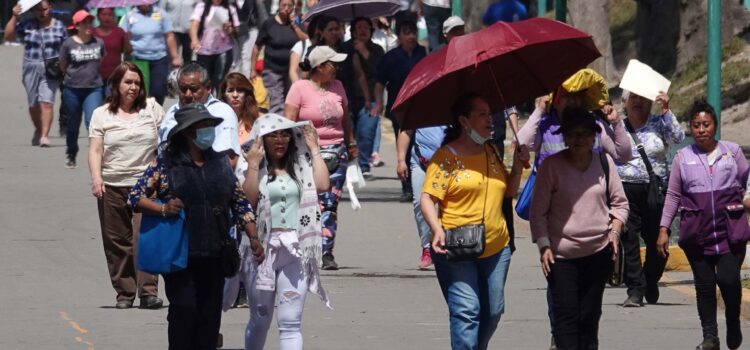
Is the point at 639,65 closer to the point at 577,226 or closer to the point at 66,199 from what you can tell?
the point at 577,226

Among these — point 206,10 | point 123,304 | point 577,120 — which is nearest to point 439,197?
point 577,120

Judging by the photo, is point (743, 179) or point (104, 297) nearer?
point (743, 179)

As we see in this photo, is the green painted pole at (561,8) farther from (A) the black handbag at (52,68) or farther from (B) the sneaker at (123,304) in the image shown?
(B) the sneaker at (123,304)

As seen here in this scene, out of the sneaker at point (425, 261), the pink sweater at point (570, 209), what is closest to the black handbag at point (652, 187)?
the sneaker at point (425, 261)

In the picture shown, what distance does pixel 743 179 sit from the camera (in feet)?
34.5

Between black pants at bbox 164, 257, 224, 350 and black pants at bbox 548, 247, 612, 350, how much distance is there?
1.63 metres

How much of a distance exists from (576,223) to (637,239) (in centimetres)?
310

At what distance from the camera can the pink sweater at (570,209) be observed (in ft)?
29.6

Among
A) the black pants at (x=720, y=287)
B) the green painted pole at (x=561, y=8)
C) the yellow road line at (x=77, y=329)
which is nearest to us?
the black pants at (x=720, y=287)

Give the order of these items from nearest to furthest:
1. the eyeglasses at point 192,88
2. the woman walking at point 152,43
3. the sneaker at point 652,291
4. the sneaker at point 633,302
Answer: the eyeglasses at point 192,88
the sneaker at point 633,302
the sneaker at point 652,291
the woman walking at point 152,43

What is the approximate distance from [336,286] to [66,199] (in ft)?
18.0

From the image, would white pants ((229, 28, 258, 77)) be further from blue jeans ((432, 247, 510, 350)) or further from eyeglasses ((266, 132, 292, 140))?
blue jeans ((432, 247, 510, 350))

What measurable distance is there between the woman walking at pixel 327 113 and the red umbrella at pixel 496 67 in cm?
406

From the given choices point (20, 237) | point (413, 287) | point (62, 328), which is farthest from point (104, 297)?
point (20, 237)
